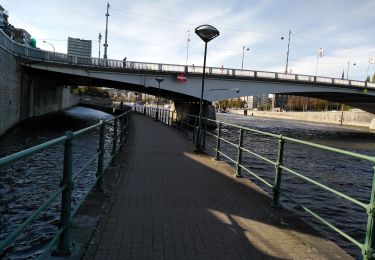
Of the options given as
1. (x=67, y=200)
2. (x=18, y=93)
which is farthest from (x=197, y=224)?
(x=18, y=93)

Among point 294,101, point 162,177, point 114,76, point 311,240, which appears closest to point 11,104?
point 114,76

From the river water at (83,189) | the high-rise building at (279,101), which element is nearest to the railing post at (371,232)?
the river water at (83,189)

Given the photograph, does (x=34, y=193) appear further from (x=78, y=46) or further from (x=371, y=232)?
(x=78, y=46)

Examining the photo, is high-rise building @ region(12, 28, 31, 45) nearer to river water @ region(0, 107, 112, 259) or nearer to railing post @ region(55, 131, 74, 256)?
river water @ region(0, 107, 112, 259)

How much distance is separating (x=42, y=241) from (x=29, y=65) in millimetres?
31620

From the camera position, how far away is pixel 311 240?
5059 millimetres

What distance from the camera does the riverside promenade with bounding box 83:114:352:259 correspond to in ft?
14.9

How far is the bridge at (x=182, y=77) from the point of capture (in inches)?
1548

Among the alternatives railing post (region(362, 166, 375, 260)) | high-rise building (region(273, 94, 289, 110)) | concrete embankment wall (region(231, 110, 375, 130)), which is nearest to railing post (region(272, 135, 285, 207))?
railing post (region(362, 166, 375, 260))

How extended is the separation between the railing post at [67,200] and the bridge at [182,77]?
1309 inches

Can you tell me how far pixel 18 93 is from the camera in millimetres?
31844

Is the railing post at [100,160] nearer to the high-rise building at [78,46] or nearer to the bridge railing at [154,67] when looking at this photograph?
the bridge railing at [154,67]

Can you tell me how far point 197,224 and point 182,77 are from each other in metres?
39.0

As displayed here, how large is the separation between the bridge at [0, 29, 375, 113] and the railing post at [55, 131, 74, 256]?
33256 millimetres
